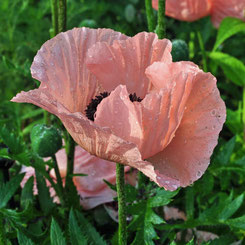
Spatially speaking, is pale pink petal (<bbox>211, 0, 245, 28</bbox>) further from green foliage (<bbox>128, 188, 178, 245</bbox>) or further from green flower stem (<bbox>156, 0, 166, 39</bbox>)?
green foliage (<bbox>128, 188, 178, 245</bbox>)

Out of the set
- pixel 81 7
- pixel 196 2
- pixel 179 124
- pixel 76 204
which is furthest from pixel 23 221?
pixel 81 7

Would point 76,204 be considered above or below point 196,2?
below

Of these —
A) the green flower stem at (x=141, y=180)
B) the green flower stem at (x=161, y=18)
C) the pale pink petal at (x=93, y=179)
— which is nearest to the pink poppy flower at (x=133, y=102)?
the green flower stem at (x=161, y=18)

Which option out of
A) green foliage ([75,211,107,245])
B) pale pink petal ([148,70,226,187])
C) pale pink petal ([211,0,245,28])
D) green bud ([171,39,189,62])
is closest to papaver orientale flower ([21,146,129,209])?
green foliage ([75,211,107,245])

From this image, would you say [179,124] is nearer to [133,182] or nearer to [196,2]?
[133,182]

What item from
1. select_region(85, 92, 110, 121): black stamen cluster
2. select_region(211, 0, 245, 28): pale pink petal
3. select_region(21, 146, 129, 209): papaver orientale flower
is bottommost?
select_region(21, 146, 129, 209): papaver orientale flower

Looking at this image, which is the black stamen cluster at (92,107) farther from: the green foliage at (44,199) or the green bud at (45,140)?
the green foliage at (44,199)
